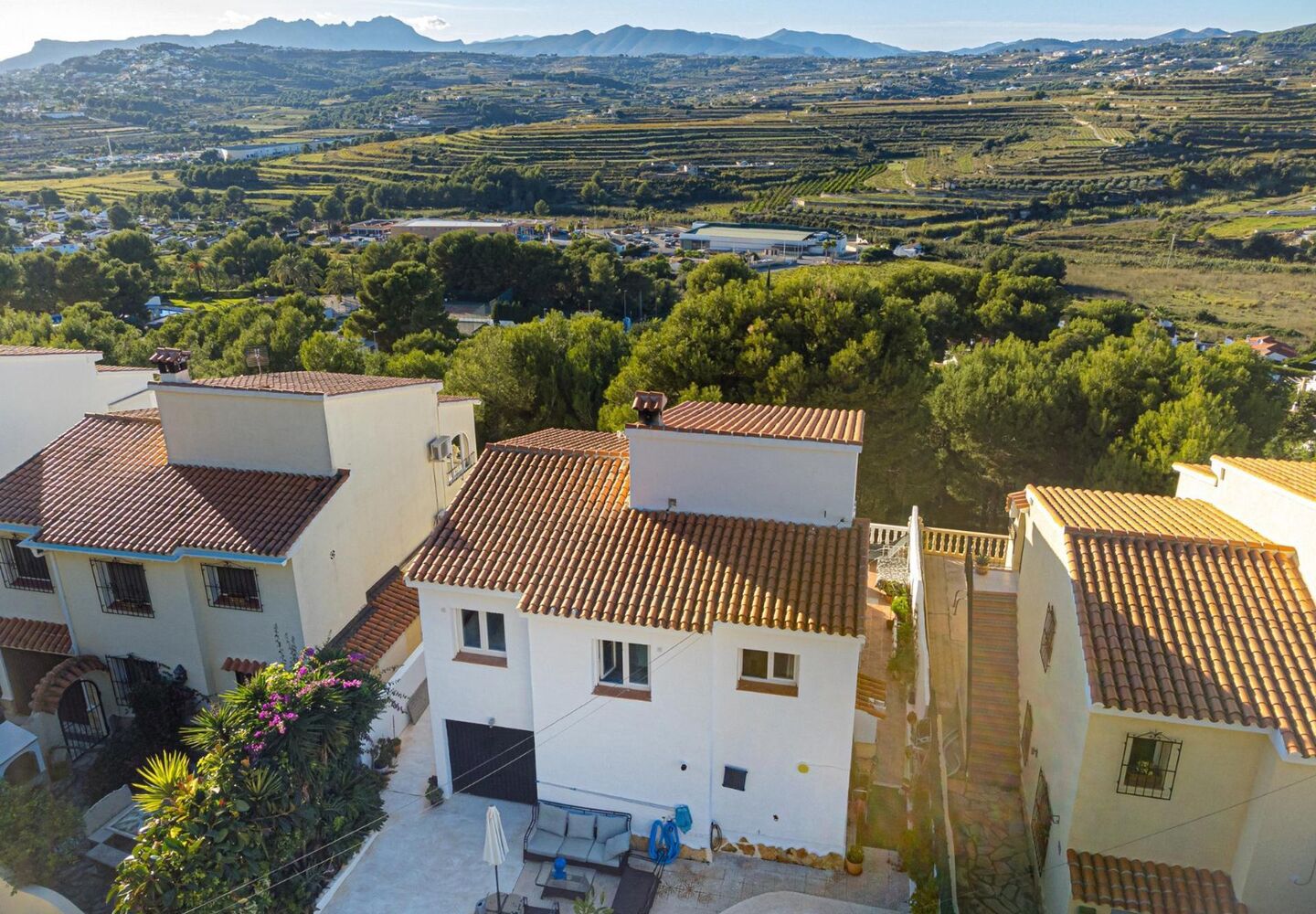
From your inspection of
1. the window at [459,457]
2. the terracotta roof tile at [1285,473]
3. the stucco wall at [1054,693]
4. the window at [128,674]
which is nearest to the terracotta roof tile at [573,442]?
the window at [459,457]

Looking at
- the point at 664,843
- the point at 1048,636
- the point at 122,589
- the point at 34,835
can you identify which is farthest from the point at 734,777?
the point at 122,589

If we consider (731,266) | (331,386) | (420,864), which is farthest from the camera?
(731,266)

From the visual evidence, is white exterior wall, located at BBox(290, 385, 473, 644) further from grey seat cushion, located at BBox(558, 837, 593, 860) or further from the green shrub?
grey seat cushion, located at BBox(558, 837, 593, 860)

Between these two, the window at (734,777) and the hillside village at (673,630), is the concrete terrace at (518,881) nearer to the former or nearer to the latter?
the hillside village at (673,630)

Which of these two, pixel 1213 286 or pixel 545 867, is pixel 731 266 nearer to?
pixel 545 867

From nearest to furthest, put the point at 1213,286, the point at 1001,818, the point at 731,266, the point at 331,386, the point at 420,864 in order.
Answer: the point at 420,864, the point at 1001,818, the point at 331,386, the point at 731,266, the point at 1213,286

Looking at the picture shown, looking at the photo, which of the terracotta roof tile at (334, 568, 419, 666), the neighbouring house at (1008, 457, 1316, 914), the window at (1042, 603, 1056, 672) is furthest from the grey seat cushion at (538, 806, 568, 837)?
the window at (1042, 603, 1056, 672)

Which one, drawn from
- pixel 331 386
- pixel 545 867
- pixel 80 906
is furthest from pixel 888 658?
pixel 80 906
